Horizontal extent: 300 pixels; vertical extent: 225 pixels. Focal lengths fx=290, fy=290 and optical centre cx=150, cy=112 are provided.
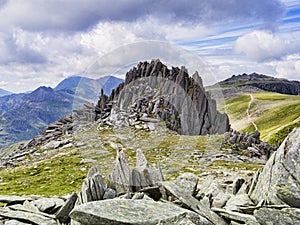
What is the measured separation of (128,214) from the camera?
15.4m

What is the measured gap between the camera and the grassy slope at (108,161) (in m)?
39.9

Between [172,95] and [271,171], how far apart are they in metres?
55.1

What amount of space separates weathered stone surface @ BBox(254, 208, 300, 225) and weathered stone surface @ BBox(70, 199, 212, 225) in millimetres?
2722

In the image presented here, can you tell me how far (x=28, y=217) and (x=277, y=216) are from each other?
1481cm

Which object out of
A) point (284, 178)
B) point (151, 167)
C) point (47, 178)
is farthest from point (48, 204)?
point (47, 178)

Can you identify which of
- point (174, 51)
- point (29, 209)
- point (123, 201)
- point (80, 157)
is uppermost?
point (174, 51)

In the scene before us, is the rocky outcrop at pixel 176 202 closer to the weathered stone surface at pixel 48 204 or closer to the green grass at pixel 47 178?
the weathered stone surface at pixel 48 204

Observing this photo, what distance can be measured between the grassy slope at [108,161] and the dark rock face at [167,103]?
6.21 m

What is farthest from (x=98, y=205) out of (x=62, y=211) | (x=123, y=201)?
(x=62, y=211)

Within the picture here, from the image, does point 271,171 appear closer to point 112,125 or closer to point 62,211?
point 62,211

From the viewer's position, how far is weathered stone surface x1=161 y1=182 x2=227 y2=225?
16.5 meters

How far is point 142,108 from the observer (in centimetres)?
7219

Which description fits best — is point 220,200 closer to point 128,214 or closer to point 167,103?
point 128,214

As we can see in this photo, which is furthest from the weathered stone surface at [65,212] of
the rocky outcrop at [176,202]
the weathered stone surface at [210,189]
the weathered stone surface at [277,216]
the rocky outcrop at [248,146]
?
the rocky outcrop at [248,146]
